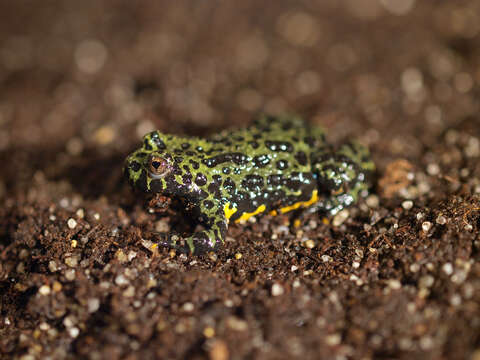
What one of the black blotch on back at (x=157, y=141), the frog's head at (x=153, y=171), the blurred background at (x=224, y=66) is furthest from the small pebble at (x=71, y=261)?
the blurred background at (x=224, y=66)

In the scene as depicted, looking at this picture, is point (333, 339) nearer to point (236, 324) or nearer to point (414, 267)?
point (236, 324)

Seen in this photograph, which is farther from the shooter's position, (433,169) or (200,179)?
(433,169)

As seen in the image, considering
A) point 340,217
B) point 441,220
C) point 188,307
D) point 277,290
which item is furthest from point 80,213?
point 441,220

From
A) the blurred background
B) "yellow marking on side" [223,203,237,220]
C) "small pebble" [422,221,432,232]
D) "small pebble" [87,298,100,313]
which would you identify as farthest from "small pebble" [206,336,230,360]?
the blurred background

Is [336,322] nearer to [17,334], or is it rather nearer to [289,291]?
[289,291]

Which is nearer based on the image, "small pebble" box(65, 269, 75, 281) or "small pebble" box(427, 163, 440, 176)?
"small pebble" box(65, 269, 75, 281)

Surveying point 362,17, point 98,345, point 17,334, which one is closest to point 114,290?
point 98,345

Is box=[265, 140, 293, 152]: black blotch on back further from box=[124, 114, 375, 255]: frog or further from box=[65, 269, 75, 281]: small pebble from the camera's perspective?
box=[65, 269, 75, 281]: small pebble
